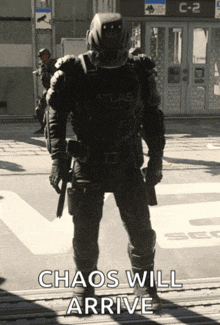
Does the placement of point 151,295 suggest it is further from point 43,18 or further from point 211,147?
point 43,18

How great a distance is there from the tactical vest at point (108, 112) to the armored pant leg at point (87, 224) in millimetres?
205

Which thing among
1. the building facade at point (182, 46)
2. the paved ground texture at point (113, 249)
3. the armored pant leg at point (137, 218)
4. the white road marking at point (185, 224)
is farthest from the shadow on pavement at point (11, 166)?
the building facade at point (182, 46)

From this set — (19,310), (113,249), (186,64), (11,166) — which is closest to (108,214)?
(113,249)

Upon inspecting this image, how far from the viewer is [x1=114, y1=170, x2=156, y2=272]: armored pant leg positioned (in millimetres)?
2713

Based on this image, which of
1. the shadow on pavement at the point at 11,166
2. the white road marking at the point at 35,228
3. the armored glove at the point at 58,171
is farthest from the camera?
the shadow on pavement at the point at 11,166

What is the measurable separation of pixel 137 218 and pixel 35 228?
175 centimetres

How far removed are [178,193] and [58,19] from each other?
28.8 feet

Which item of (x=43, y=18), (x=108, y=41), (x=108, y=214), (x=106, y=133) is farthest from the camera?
(x=43, y=18)

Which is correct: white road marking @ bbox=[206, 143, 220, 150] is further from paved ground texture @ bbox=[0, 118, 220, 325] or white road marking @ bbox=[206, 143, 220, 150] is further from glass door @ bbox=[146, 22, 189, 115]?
glass door @ bbox=[146, 22, 189, 115]

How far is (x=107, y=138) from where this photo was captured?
2.62m

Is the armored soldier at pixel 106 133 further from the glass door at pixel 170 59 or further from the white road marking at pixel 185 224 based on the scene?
the glass door at pixel 170 59

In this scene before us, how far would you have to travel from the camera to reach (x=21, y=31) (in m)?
12.5

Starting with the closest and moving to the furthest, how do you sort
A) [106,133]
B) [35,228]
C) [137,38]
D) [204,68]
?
1. [106,133]
2. [35,228]
3. [137,38]
4. [204,68]

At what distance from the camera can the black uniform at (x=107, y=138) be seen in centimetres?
254
